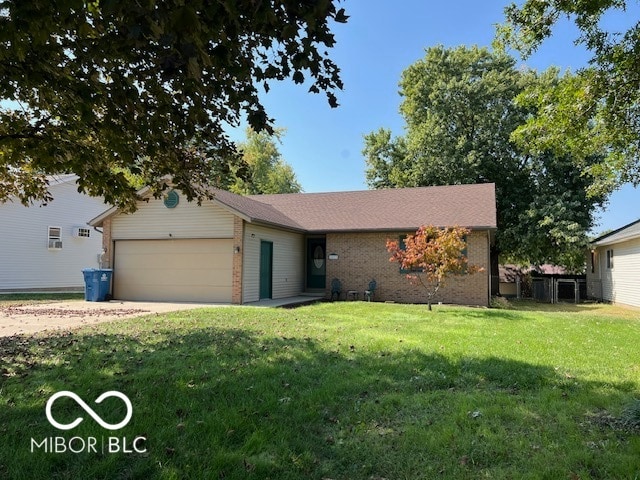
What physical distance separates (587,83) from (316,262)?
1499 cm

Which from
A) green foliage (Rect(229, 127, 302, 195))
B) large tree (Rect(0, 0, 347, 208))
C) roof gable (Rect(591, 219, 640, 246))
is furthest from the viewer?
green foliage (Rect(229, 127, 302, 195))

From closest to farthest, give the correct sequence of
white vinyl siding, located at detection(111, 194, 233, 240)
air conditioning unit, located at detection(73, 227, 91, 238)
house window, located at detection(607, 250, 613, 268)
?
white vinyl siding, located at detection(111, 194, 233, 240) < house window, located at detection(607, 250, 613, 268) < air conditioning unit, located at detection(73, 227, 91, 238)

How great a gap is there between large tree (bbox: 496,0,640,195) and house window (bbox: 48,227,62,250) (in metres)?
23.3

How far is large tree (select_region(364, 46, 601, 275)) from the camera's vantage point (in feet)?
75.4

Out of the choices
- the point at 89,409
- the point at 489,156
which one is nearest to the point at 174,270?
the point at 89,409

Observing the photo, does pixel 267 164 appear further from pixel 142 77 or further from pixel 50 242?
pixel 142 77

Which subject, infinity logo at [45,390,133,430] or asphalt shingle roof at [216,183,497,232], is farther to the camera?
asphalt shingle roof at [216,183,497,232]

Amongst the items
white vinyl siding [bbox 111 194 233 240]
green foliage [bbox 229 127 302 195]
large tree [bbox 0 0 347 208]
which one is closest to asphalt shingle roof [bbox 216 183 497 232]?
white vinyl siding [bbox 111 194 233 240]

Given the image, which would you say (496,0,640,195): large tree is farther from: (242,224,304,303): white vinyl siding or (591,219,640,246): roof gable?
(591,219,640,246): roof gable

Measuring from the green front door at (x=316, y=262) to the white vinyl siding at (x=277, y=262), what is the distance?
1.36ft

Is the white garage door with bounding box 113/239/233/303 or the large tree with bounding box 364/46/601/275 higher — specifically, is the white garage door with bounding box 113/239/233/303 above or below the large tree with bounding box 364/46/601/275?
below

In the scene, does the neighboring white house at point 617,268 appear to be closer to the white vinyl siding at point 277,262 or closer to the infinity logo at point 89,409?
the white vinyl siding at point 277,262

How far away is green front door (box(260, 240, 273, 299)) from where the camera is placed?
16625 mm

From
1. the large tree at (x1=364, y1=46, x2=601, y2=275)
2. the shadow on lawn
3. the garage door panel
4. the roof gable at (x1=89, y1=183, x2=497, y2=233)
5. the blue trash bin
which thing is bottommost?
the shadow on lawn
